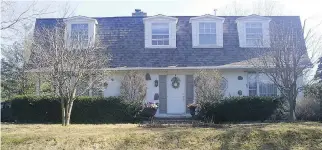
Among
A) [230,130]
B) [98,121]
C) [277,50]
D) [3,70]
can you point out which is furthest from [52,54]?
[3,70]

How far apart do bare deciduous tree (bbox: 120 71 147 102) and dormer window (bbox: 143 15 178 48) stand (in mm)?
3097

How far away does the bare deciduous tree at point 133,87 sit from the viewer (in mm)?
17016

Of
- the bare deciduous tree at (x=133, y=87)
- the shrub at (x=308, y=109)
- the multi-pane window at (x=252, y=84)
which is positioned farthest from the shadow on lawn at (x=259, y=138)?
the multi-pane window at (x=252, y=84)

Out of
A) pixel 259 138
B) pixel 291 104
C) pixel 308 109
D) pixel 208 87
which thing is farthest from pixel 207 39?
pixel 259 138

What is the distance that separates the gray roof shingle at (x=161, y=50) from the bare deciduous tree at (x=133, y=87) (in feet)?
5.20

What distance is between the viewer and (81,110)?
52.2 feet

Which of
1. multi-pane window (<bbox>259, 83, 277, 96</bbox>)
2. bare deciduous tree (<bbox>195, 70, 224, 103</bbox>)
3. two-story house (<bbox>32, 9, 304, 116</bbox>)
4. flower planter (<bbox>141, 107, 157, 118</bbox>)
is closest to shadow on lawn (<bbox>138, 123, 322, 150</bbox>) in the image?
bare deciduous tree (<bbox>195, 70, 224, 103</bbox>)

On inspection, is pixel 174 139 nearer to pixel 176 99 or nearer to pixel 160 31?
pixel 176 99

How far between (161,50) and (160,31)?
3.75 feet

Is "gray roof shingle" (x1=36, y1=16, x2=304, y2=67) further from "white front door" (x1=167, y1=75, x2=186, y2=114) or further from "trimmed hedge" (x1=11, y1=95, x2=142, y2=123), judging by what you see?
"trimmed hedge" (x1=11, y1=95, x2=142, y2=123)

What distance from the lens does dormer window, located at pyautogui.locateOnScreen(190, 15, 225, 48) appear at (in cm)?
2031

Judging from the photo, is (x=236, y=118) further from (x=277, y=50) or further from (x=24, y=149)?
(x=24, y=149)

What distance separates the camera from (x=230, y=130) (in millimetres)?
10336

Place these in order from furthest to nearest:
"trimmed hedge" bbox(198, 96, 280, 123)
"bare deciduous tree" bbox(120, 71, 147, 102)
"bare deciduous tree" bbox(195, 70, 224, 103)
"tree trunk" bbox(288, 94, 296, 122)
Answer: "bare deciduous tree" bbox(120, 71, 147, 102) → "bare deciduous tree" bbox(195, 70, 224, 103) → "trimmed hedge" bbox(198, 96, 280, 123) → "tree trunk" bbox(288, 94, 296, 122)
